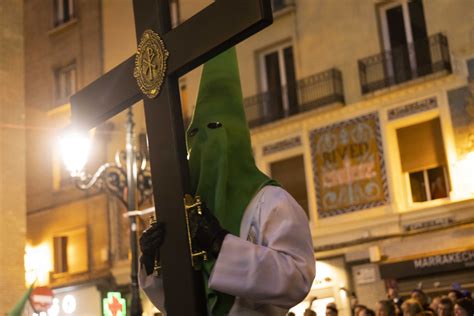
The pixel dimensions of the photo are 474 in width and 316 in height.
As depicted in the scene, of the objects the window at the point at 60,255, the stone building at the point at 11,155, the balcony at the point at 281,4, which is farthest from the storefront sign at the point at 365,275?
the window at the point at 60,255

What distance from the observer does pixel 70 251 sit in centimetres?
2311

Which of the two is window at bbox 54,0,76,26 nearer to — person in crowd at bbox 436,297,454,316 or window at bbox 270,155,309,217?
window at bbox 270,155,309,217

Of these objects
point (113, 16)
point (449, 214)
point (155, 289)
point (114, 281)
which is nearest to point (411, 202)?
point (449, 214)

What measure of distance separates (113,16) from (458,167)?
453 inches

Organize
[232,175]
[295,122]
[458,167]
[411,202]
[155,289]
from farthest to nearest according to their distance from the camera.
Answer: [295,122] → [411,202] → [458,167] → [155,289] → [232,175]

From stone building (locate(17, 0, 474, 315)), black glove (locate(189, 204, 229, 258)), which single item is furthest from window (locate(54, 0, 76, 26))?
black glove (locate(189, 204, 229, 258))

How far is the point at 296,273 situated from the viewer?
8.17 ft

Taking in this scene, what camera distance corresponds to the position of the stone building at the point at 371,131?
15.7 m

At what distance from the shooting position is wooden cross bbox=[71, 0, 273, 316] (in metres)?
2.56

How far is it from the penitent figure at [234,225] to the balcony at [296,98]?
14702mm

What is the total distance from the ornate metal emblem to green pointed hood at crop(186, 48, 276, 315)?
0.16m

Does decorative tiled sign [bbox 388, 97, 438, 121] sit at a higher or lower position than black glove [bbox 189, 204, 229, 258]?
higher

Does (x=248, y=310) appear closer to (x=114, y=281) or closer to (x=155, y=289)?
(x=155, y=289)

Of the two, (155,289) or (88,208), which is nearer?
(155,289)
